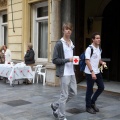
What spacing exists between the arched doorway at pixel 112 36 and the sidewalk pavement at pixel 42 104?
2.85 metres

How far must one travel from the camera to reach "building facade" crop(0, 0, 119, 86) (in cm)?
1050

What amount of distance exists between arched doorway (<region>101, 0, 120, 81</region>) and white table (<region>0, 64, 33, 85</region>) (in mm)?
3520

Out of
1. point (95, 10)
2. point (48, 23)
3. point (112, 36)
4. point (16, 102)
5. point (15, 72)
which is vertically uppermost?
point (95, 10)

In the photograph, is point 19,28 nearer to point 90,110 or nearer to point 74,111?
point 74,111

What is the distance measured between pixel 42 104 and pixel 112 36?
20.2ft

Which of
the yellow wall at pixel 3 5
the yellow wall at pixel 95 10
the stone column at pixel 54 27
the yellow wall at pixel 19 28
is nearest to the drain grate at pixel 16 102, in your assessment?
the stone column at pixel 54 27

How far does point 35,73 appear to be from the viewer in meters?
11.7

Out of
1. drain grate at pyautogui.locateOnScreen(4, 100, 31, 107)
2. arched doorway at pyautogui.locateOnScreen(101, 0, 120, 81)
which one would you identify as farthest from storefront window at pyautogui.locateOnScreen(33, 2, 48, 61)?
drain grate at pyautogui.locateOnScreen(4, 100, 31, 107)

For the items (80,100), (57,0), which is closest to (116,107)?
(80,100)

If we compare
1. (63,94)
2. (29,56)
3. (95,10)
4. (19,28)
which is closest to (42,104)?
(63,94)

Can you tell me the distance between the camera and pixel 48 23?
38.9 feet

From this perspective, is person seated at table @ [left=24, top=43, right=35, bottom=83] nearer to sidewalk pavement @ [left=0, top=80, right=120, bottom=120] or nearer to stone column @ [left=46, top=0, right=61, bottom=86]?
stone column @ [left=46, top=0, right=61, bottom=86]

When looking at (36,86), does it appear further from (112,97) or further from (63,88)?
(63,88)

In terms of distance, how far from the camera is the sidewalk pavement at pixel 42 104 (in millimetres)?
6195
